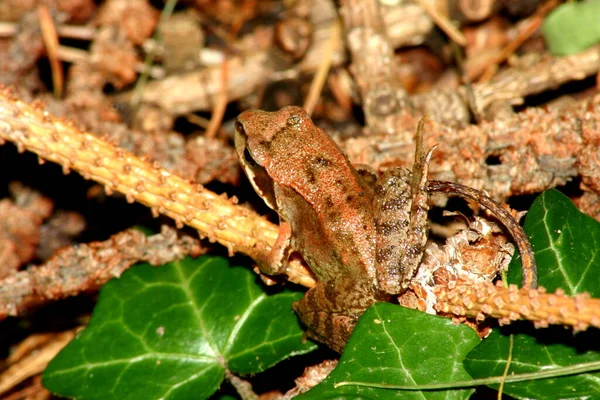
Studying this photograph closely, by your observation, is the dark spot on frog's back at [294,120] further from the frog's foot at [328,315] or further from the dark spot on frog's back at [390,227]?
the frog's foot at [328,315]

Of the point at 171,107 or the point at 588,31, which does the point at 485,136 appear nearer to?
the point at 588,31

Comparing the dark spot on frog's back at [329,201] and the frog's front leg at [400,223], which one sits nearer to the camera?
the frog's front leg at [400,223]

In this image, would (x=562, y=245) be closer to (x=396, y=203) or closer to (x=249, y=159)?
(x=396, y=203)

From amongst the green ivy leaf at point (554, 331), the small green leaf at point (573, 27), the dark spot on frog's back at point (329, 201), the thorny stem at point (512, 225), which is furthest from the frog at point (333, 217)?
the small green leaf at point (573, 27)

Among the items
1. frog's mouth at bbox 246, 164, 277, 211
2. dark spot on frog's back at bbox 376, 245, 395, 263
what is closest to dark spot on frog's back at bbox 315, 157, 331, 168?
frog's mouth at bbox 246, 164, 277, 211

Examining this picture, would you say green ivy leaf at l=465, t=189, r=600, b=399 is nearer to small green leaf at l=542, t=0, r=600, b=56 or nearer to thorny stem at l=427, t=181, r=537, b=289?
thorny stem at l=427, t=181, r=537, b=289

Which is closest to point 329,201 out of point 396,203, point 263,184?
point 396,203
